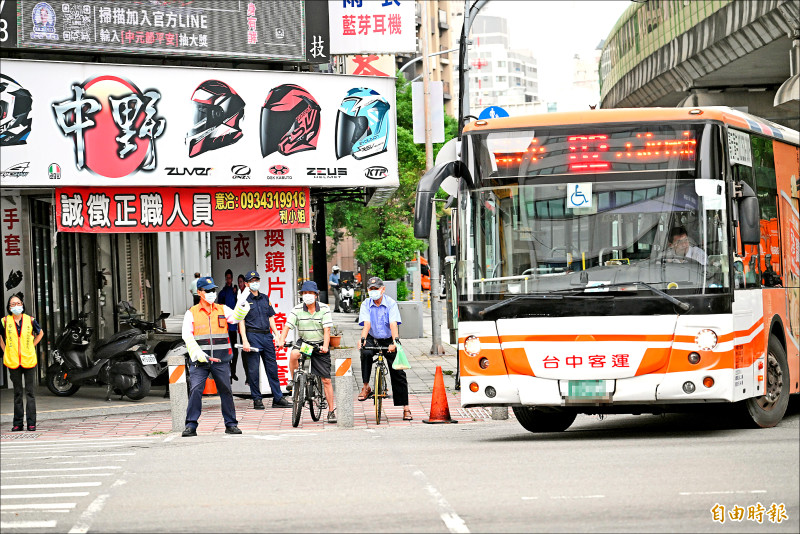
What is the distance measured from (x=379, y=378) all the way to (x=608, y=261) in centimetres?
489

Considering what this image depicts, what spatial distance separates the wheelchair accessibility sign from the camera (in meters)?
11.8

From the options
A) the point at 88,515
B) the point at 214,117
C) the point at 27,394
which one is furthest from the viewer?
the point at 214,117

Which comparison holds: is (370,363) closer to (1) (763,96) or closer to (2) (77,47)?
(2) (77,47)

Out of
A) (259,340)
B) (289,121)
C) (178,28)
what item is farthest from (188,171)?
(259,340)

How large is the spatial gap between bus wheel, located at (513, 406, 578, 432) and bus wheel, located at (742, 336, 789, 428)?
7.01 ft

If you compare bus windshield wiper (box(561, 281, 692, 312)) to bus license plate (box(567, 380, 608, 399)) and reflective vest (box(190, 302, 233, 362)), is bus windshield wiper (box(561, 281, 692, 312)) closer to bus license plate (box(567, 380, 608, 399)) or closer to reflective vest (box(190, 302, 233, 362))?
bus license plate (box(567, 380, 608, 399))

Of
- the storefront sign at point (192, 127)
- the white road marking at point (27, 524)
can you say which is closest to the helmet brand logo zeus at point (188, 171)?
the storefront sign at point (192, 127)

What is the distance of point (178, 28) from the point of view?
19109mm

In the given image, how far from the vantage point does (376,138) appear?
19672 millimetres

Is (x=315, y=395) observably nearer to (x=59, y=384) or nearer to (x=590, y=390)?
(x=590, y=390)

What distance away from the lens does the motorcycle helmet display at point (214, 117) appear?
18.7m

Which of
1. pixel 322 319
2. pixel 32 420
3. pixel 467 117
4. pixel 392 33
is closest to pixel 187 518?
pixel 322 319

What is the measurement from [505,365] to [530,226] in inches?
54.3

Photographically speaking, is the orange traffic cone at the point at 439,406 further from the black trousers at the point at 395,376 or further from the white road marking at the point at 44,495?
the white road marking at the point at 44,495
